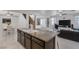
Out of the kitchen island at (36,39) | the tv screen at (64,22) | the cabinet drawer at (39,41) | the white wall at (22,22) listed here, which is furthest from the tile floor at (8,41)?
the tv screen at (64,22)

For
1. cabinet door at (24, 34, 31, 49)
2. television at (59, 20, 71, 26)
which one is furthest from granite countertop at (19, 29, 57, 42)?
television at (59, 20, 71, 26)

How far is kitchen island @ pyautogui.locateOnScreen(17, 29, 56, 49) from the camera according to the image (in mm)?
2515

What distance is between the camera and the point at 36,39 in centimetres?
260

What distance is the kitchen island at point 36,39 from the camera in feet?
8.25

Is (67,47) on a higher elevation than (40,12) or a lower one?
lower

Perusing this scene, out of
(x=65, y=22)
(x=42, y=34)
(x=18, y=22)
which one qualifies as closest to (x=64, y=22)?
(x=65, y=22)

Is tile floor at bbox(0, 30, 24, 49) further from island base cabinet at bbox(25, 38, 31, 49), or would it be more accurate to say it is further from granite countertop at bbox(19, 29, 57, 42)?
granite countertop at bbox(19, 29, 57, 42)

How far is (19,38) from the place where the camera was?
2.67 meters

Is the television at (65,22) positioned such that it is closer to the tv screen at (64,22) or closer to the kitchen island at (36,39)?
the tv screen at (64,22)
